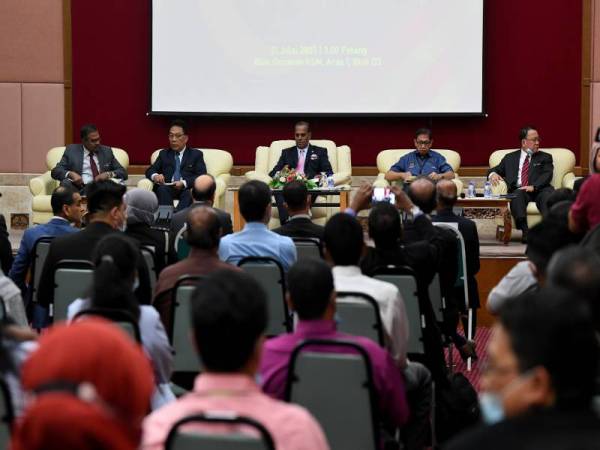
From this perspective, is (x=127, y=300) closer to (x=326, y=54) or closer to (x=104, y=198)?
(x=104, y=198)

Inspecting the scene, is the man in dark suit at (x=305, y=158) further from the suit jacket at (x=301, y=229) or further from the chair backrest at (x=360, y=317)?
the chair backrest at (x=360, y=317)

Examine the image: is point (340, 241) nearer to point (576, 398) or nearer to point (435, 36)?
point (576, 398)

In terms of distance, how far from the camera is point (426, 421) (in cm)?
392

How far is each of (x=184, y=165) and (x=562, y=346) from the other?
30.1 ft

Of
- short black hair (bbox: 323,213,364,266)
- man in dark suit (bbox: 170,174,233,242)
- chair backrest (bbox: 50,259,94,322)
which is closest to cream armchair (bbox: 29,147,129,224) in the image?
man in dark suit (bbox: 170,174,233,242)

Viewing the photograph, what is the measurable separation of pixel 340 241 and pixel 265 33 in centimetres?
787

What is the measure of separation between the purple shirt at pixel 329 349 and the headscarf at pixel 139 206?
2761mm

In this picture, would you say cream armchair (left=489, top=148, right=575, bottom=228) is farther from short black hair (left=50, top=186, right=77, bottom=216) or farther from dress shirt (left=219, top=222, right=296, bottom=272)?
dress shirt (left=219, top=222, right=296, bottom=272)

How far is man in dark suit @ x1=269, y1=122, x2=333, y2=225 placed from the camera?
10570mm

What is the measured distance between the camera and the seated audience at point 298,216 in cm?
580

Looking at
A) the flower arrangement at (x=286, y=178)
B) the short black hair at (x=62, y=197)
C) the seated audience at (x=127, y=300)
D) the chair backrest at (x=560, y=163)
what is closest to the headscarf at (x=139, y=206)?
the short black hair at (x=62, y=197)

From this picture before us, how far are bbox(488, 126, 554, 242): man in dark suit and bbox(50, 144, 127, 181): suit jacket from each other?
345 centimetres

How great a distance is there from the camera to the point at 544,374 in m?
1.50

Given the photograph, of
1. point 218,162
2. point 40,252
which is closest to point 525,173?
point 218,162
